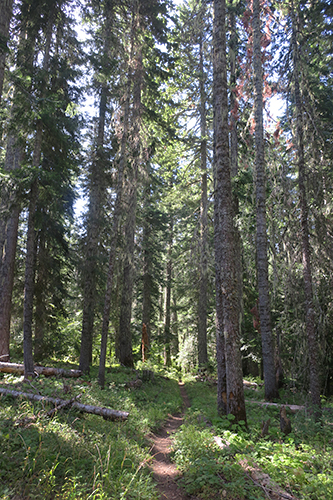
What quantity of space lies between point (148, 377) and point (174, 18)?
717 inches

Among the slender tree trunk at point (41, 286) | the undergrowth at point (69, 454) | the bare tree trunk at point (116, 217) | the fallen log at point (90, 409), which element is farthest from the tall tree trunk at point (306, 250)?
the slender tree trunk at point (41, 286)

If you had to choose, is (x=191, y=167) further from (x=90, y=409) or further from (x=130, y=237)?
(x=90, y=409)

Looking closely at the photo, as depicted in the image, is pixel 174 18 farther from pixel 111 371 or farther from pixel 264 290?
pixel 111 371

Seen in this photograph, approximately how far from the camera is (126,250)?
1515cm

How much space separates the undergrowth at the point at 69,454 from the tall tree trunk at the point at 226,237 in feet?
7.88

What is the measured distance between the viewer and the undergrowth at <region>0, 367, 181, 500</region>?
3719mm

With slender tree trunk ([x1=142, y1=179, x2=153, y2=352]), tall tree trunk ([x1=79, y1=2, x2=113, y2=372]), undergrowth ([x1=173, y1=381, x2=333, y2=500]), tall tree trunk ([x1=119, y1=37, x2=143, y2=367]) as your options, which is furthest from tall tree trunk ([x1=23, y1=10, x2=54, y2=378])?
slender tree trunk ([x1=142, y1=179, x2=153, y2=352])

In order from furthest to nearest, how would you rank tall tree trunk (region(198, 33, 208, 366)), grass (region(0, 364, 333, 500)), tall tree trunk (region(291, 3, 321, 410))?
tall tree trunk (region(198, 33, 208, 366)) < tall tree trunk (region(291, 3, 321, 410)) < grass (region(0, 364, 333, 500))

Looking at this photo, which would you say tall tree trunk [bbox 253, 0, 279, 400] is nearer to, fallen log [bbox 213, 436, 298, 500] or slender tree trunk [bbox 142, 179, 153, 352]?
fallen log [bbox 213, 436, 298, 500]

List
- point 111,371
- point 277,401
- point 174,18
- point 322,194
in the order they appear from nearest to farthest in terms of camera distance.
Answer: point 322,194
point 277,401
point 111,371
point 174,18

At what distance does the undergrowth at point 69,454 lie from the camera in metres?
3.72

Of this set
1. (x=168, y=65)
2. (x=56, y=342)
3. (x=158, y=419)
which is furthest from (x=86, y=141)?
(x=158, y=419)

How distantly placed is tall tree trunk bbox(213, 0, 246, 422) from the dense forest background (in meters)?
0.04

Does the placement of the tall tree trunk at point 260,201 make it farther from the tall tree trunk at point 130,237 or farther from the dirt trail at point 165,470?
the tall tree trunk at point 130,237
